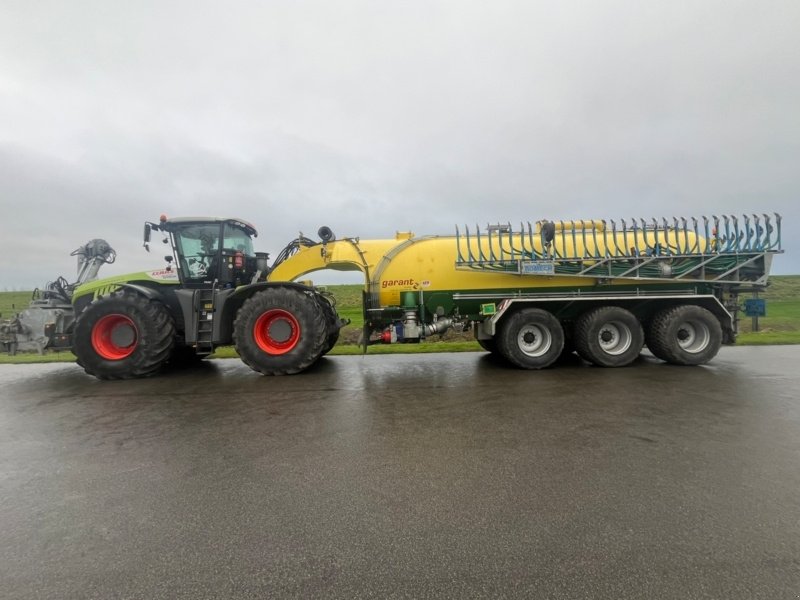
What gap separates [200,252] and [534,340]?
643 cm

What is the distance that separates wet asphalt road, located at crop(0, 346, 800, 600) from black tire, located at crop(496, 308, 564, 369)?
5.89ft

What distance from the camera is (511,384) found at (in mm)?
5703

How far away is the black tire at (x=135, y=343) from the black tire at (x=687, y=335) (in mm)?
8700

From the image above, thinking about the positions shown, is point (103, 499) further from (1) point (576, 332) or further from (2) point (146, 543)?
(1) point (576, 332)

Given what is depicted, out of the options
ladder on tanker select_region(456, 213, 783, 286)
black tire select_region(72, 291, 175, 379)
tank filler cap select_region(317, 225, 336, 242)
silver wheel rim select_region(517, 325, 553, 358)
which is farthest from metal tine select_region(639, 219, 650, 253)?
black tire select_region(72, 291, 175, 379)

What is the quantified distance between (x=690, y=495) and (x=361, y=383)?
4251 mm

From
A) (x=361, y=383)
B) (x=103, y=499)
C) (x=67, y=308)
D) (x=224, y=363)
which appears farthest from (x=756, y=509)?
(x=67, y=308)

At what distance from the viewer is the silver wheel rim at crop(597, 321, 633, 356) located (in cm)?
698

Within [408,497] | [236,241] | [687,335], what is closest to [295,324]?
[236,241]

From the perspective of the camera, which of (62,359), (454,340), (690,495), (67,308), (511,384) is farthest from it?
(454,340)

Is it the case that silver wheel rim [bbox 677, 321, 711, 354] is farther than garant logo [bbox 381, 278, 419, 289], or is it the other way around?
garant logo [bbox 381, 278, 419, 289]

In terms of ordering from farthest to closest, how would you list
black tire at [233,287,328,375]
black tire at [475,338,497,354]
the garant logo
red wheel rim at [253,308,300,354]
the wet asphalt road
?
1. black tire at [475,338,497,354]
2. the garant logo
3. red wheel rim at [253,308,300,354]
4. black tire at [233,287,328,375]
5. the wet asphalt road

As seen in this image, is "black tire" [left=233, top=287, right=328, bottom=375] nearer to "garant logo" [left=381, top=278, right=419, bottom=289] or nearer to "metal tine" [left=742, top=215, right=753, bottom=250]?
"garant logo" [left=381, top=278, right=419, bottom=289]

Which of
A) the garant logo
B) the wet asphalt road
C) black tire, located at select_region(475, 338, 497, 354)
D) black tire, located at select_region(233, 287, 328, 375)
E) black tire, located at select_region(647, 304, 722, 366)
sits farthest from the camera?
black tire, located at select_region(475, 338, 497, 354)
